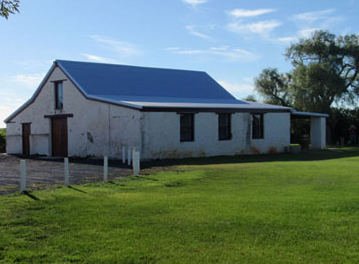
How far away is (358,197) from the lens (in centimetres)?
945

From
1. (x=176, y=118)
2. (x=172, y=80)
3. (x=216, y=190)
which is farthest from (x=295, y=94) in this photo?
(x=216, y=190)

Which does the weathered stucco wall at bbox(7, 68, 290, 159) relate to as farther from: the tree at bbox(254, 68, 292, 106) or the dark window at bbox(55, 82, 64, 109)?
the tree at bbox(254, 68, 292, 106)

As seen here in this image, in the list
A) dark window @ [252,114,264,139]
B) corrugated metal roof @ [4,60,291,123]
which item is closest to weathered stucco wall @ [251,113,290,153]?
dark window @ [252,114,264,139]

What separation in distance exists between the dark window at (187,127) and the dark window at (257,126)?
190 inches

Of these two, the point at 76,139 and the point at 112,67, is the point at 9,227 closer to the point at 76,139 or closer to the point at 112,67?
the point at 76,139

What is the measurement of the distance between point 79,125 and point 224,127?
27.8 feet

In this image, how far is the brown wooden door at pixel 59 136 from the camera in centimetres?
2716

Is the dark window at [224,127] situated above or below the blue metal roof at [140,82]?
below

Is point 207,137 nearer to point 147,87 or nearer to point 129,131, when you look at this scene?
point 129,131

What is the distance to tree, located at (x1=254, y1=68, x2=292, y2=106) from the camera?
4838 centimetres

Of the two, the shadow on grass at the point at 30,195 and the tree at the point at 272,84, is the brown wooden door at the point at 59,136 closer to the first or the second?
the shadow on grass at the point at 30,195

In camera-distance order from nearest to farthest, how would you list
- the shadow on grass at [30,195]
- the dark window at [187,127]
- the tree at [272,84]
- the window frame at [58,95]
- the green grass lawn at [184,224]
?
1. the green grass lawn at [184,224]
2. the shadow on grass at [30,195]
3. the dark window at [187,127]
4. the window frame at [58,95]
5. the tree at [272,84]

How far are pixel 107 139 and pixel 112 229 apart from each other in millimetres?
17263

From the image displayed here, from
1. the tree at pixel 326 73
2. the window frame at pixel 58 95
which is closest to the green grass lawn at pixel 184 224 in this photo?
the window frame at pixel 58 95
